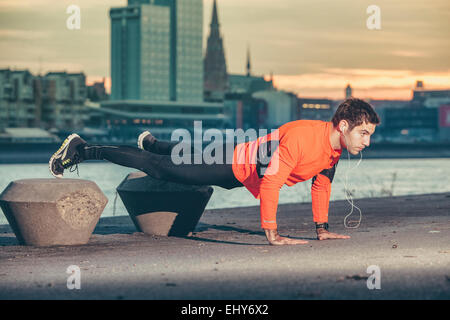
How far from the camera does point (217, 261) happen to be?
22.1 ft

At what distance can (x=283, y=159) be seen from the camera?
712 centimetres

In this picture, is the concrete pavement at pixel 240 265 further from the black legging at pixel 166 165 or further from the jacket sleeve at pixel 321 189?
the black legging at pixel 166 165

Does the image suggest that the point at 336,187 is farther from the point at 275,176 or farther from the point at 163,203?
the point at 275,176

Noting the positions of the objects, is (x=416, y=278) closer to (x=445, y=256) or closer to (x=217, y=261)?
(x=445, y=256)

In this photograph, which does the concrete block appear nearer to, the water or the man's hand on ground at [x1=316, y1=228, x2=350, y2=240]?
the man's hand on ground at [x1=316, y1=228, x2=350, y2=240]

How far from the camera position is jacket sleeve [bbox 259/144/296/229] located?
23.3 ft

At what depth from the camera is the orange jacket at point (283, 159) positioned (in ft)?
23.4

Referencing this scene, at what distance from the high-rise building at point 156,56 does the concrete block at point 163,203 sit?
179397 millimetres

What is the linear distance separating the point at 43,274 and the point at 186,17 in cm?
19628

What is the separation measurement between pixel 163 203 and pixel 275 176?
8.76 ft

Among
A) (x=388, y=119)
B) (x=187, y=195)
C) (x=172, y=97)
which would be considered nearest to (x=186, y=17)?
(x=172, y=97)

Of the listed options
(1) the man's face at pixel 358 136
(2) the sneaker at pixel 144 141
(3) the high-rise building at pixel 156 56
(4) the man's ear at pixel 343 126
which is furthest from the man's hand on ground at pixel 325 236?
(3) the high-rise building at pixel 156 56
